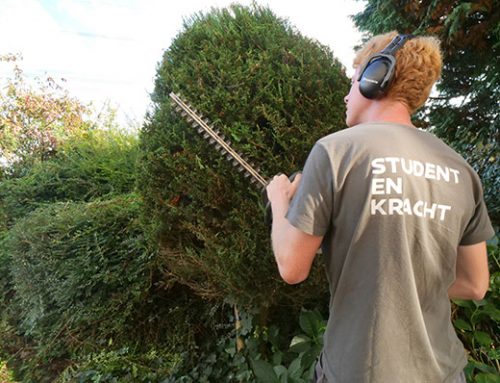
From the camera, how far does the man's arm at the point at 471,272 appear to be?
4.37 ft

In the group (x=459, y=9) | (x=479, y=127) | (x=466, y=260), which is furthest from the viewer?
(x=479, y=127)

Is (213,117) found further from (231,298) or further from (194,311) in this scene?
(194,311)

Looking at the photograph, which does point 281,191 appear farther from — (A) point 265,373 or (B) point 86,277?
(B) point 86,277

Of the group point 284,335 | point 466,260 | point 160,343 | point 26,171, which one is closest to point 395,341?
point 466,260

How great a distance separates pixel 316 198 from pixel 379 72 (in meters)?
0.44

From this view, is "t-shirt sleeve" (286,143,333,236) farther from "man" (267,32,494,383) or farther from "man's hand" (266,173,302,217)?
"man's hand" (266,173,302,217)

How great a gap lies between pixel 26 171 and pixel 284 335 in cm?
493

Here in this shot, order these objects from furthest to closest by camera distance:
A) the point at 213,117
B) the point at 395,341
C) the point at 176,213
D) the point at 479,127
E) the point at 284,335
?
the point at 479,127, the point at 284,335, the point at 176,213, the point at 213,117, the point at 395,341

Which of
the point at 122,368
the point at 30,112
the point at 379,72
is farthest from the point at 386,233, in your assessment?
the point at 30,112

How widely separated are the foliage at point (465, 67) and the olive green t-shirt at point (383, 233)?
2.71 m

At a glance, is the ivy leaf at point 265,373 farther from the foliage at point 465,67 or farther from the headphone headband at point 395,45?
the foliage at point 465,67

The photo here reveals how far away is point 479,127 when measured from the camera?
427 centimetres

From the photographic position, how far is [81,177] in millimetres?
4793

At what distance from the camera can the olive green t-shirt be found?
42.7 inches
